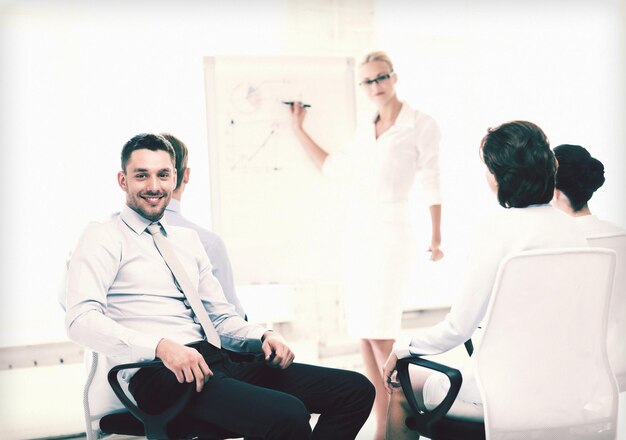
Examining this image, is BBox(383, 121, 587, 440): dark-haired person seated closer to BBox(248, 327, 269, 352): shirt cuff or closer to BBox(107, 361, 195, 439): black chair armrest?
BBox(248, 327, 269, 352): shirt cuff

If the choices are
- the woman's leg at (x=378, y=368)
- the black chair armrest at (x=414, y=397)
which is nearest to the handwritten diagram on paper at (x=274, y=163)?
the woman's leg at (x=378, y=368)

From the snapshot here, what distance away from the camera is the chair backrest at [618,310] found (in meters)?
2.50

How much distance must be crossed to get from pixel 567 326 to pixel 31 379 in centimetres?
276

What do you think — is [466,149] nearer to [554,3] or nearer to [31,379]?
[554,3]

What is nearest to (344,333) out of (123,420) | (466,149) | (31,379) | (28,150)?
(466,149)

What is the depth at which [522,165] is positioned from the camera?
7.09 ft

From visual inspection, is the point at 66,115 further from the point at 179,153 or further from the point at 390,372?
the point at 390,372

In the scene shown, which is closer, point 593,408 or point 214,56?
point 593,408

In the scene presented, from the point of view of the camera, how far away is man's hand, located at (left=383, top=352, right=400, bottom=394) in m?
2.23

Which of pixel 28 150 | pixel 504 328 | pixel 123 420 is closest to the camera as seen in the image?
pixel 504 328

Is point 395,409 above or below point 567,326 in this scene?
below

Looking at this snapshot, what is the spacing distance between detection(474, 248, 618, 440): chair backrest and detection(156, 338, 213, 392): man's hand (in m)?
0.76

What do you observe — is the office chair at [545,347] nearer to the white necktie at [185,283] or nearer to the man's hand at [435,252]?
the white necktie at [185,283]

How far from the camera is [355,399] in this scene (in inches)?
91.6
